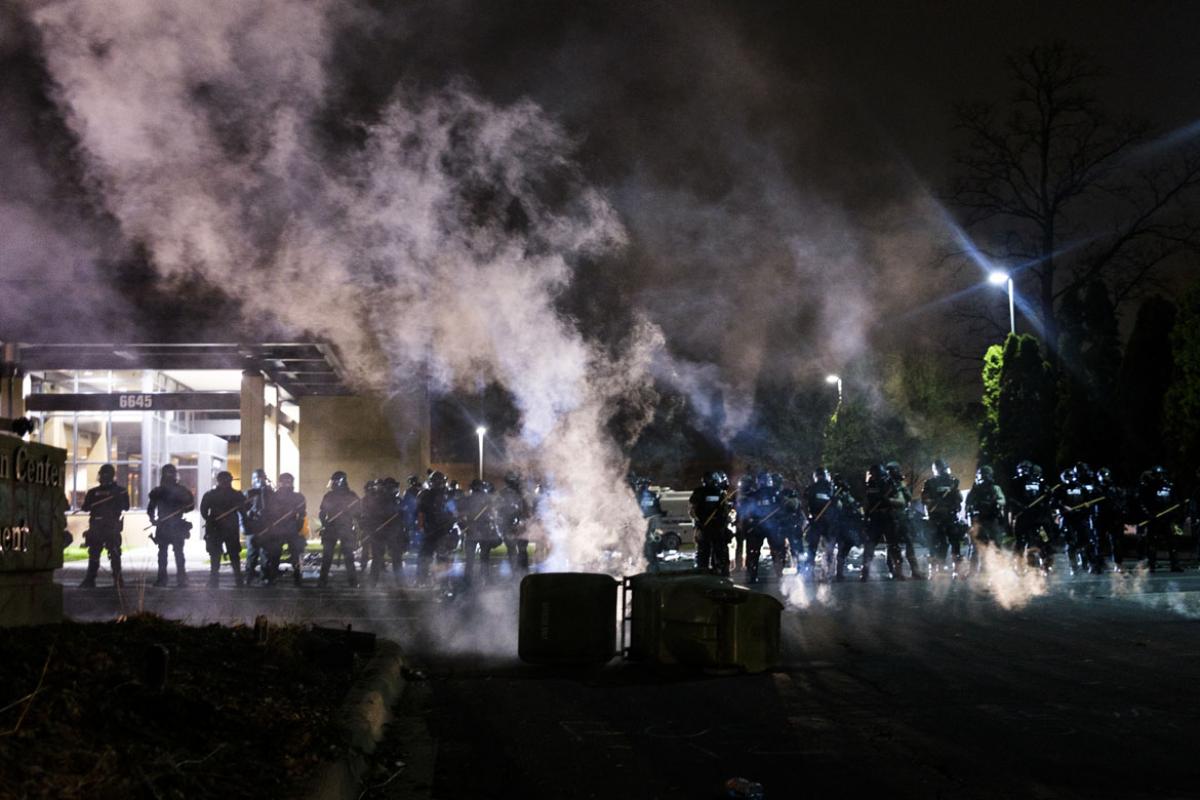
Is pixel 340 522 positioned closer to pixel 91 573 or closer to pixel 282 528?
pixel 282 528

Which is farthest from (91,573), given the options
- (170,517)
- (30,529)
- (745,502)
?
(30,529)

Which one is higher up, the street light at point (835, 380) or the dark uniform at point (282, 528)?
the street light at point (835, 380)

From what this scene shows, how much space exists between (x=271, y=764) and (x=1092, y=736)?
4604 millimetres

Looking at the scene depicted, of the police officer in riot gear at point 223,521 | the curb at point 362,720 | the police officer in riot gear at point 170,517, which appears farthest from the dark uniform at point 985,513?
the curb at point 362,720

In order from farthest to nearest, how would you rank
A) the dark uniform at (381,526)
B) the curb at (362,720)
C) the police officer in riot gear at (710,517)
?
the dark uniform at (381,526) → the police officer in riot gear at (710,517) → the curb at (362,720)

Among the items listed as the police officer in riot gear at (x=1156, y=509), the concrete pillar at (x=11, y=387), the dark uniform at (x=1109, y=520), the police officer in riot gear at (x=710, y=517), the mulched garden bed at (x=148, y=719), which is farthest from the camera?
the concrete pillar at (x=11, y=387)

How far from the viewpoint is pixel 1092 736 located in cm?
725

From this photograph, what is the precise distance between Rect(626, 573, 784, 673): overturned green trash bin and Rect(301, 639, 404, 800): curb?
2101mm

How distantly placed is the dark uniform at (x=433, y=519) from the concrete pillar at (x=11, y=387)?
15.3 m

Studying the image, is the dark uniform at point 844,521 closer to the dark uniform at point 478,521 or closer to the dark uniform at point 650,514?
the dark uniform at point 650,514

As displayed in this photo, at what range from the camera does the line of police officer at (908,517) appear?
20141 millimetres

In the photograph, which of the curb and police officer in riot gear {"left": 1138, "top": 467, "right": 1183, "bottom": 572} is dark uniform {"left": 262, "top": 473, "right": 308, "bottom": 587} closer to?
the curb

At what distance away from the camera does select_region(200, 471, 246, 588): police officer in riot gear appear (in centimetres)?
1973

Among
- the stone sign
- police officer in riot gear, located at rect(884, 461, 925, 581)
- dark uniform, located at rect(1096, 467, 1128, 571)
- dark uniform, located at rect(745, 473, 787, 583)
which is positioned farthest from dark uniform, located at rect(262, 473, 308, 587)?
dark uniform, located at rect(1096, 467, 1128, 571)
